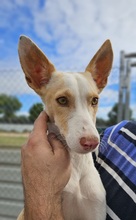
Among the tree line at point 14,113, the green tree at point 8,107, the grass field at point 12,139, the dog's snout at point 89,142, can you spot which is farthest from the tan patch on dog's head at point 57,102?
the green tree at point 8,107

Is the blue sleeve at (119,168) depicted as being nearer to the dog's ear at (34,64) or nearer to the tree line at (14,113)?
the dog's ear at (34,64)

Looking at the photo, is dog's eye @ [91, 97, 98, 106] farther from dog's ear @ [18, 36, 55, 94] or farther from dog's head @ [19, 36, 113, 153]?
dog's ear @ [18, 36, 55, 94]

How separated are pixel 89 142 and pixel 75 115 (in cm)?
13

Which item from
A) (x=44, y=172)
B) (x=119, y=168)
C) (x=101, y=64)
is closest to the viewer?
(x=44, y=172)

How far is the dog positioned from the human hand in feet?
0.18

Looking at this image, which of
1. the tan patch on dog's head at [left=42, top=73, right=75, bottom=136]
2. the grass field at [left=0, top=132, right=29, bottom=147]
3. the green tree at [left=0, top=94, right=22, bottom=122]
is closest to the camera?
the tan patch on dog's head at [left=42, top=73, right=75, bottom=136]

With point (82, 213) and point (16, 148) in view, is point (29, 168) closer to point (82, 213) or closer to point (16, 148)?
point (82, 213)

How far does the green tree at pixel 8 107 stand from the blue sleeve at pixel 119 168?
2.28 metres

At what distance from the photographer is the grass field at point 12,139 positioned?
350 cm

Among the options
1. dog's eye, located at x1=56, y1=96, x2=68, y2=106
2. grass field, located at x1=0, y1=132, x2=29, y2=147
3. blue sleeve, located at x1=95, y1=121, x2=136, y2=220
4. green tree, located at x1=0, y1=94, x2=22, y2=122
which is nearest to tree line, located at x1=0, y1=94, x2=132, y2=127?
green tree, located at x1=0, y1=94, x2=22, y2=122

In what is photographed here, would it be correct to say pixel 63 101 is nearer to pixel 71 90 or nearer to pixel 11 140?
pixel 71 90

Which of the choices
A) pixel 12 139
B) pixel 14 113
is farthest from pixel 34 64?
pixel 14 113

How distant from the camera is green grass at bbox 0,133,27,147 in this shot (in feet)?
11.5

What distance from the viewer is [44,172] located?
1.23 m
